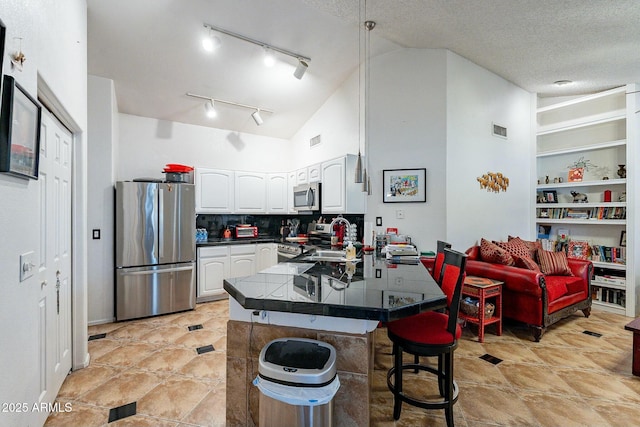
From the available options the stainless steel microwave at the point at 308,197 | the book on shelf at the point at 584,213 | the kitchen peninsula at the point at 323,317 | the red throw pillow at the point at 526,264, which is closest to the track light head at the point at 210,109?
the stainless steel microwave at the point at 308,197

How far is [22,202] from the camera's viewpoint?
4.63ft

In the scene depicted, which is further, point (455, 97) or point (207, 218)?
point (207, 218)

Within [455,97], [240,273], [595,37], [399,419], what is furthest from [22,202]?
[595,37]

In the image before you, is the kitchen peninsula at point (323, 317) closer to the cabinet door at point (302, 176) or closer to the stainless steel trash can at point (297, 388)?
the stainless steel trash can at point (297, 388)

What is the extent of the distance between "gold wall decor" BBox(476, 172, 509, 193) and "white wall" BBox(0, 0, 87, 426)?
4.30 meters

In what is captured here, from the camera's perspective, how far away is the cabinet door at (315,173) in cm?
433

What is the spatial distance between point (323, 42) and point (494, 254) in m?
3.25

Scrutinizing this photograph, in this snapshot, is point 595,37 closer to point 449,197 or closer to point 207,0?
point 449,197

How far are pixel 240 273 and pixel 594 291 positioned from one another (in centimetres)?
517

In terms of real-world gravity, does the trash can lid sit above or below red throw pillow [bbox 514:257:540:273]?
below

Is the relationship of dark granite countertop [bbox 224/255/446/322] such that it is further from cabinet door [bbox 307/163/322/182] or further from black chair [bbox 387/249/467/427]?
cabinet door [bbox 307/163/322/182]

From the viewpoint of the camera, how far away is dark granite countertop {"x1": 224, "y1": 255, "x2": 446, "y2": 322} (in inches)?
53.7

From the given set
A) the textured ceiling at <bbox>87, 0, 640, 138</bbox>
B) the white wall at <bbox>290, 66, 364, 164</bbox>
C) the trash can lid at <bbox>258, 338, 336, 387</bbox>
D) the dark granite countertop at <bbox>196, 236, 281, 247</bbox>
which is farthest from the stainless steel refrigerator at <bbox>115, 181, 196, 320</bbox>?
the trash can lid at <bbox>258, 338, 336, 387</bbox>

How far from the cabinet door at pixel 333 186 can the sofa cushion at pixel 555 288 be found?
2.48 m
